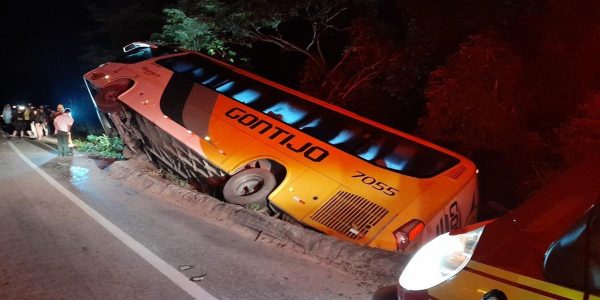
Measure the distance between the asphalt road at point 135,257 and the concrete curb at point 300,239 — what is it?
15cm

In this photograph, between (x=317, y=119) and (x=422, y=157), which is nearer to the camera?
(x=422, y=157)

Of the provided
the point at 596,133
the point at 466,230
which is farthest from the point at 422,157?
the point at 466,230

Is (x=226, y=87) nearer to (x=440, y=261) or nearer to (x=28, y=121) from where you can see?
(x=440, y=261)

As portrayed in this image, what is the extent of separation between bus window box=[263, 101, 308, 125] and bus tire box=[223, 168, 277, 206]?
3.47ft

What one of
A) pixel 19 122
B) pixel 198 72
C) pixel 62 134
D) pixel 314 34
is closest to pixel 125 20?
pixel 19 122

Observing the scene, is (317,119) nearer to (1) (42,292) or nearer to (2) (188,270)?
(2) (188,270)

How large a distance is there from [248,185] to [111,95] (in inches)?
167

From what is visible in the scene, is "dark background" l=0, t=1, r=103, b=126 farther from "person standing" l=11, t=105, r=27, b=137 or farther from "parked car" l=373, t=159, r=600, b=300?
"parked car" l=373, t=159, r=600, b=300

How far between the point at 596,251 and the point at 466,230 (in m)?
0.72

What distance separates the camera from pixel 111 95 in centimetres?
973

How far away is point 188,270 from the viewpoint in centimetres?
468

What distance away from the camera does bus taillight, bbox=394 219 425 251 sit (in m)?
5.39

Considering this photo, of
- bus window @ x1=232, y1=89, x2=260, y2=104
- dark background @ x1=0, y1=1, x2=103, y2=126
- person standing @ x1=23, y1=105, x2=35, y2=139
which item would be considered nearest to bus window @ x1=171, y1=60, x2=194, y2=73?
bus window @ x1=232, y1=89, x2=260, y2=104

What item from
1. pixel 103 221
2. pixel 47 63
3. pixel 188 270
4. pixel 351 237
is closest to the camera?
pixel 188 270
